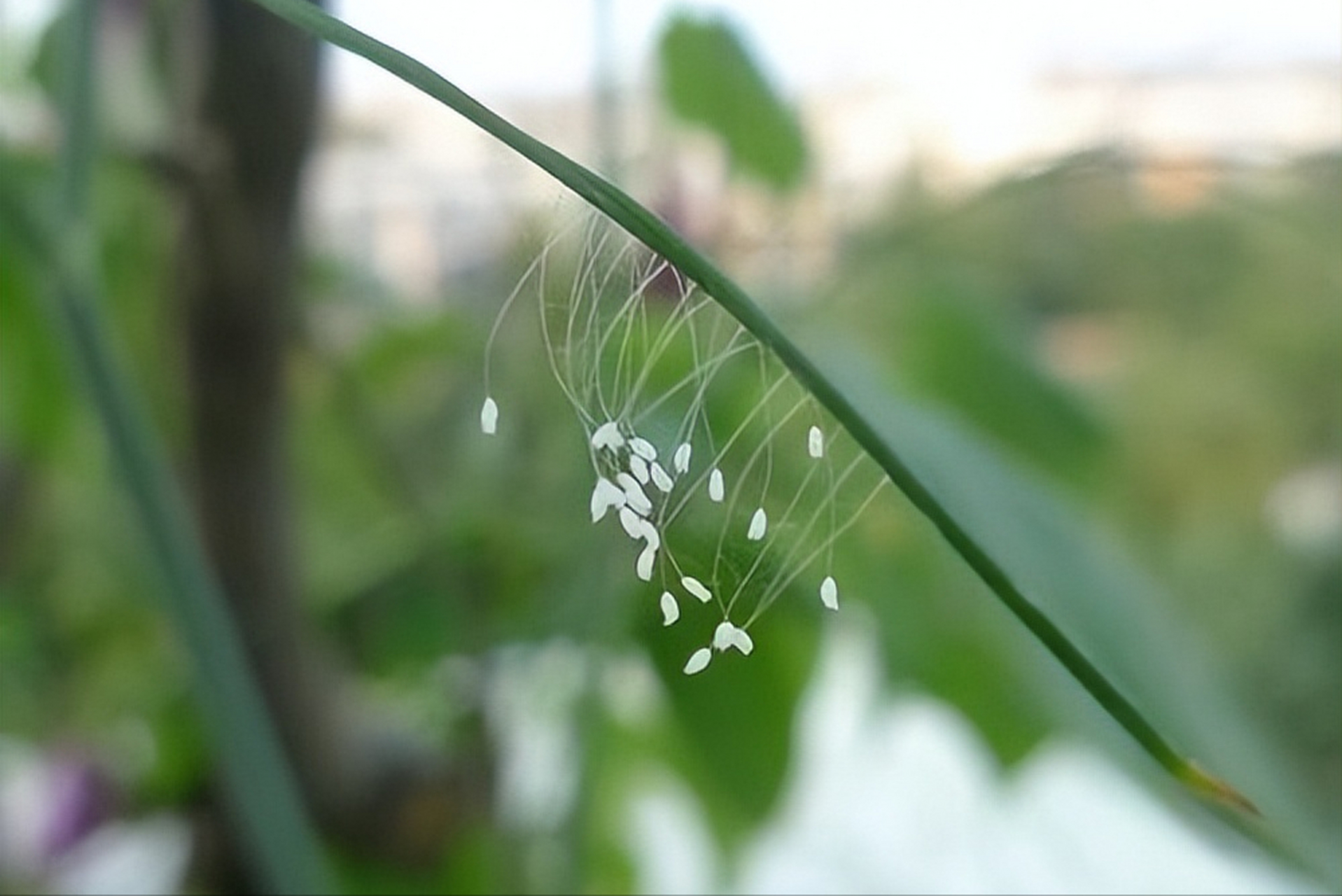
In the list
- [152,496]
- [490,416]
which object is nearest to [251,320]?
[152,496]

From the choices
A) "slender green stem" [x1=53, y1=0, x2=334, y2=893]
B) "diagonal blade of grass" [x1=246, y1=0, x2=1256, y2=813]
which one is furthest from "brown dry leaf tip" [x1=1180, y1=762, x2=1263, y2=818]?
"slender green stem" [x1=53, y1=0, x2=334, y2=893]

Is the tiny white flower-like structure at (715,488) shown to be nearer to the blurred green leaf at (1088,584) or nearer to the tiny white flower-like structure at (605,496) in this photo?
the tiny white flower-like structure at (605,496)

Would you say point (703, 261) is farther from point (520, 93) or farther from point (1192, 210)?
point (1192, 210)

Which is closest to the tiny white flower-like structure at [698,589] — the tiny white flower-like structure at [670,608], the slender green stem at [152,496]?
the tiny white flower-like structure at [670,608]

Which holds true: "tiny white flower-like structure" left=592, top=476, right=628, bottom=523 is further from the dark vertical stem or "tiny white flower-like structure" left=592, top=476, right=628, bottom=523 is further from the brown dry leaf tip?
the dark vertical stem

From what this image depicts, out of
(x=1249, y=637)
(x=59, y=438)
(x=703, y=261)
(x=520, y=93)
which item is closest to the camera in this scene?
(x=703, y=261)

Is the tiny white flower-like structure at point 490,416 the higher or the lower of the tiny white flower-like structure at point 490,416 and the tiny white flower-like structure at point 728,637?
the higher

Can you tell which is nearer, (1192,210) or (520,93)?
(520,93)

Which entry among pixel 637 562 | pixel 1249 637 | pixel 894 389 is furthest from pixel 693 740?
pixel 1249 637
